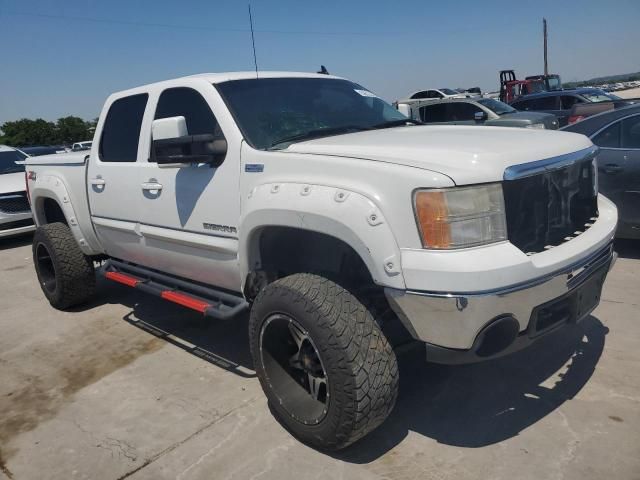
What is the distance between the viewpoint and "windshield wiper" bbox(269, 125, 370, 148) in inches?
126

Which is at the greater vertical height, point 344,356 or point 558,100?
point 558,100

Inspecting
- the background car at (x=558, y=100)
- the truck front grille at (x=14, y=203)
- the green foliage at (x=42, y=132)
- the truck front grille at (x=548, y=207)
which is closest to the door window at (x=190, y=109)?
the truck front grille at (x=548, y=207)

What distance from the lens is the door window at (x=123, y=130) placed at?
415 centimetres

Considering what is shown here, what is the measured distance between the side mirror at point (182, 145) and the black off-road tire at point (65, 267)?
2241 mm

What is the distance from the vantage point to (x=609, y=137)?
5434 millimetres

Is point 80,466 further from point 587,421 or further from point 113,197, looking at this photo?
point 587,421

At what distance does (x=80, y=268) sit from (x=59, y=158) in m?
1.03

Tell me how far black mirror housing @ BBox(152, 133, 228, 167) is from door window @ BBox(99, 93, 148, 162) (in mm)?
951

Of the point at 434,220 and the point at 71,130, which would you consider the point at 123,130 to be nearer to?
the point at 434,220

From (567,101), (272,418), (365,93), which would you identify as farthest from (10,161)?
(567,101)

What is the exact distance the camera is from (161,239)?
3.85 metres

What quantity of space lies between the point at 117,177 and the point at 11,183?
20.5 feet

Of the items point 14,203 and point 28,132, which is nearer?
point 14,203

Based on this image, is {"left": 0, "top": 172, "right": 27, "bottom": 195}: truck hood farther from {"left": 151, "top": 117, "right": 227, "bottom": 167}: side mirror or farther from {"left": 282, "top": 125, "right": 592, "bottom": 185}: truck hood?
{"left": 282, "top": 125, "right": 592, "bottom": 185}: truck hood
